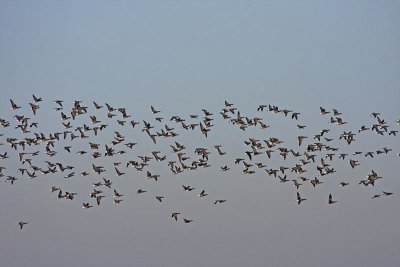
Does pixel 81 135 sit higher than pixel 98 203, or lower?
higher

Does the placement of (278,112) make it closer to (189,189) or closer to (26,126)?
(189,189)

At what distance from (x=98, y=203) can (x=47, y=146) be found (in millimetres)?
9262

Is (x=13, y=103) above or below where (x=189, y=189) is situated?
above

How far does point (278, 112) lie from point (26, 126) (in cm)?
2951

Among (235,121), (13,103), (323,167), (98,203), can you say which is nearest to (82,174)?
(98,203)

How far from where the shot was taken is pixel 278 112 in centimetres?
9688

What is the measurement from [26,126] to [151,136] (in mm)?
14664

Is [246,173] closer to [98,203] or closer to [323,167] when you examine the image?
[323,167]

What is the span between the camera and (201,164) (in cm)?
9819

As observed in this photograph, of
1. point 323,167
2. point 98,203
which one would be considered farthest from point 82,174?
point 323,167

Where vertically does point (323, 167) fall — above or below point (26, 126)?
below

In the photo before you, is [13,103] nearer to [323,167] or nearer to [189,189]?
[189,189]

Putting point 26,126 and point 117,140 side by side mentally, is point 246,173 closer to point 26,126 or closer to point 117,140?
point 117,140

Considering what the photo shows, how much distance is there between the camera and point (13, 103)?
313 ft
